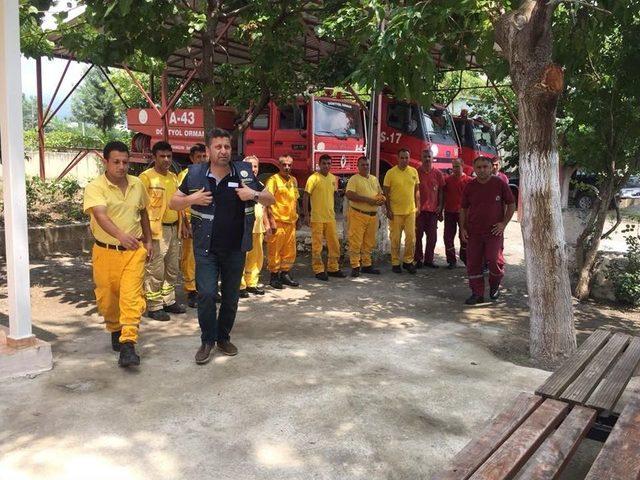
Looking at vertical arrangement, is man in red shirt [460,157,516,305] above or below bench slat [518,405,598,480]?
above

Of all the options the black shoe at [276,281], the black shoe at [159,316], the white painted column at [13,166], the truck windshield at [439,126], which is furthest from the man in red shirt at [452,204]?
the white painted column at [13,166]

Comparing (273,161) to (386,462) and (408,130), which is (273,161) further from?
(386,462)

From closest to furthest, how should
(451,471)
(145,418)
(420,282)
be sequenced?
1. (451,471)
2. (145,418)
3. (420,282)

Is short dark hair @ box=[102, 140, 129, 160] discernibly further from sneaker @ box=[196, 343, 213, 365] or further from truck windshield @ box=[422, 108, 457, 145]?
truck windshield @ box=[422, 108, 457, 145]

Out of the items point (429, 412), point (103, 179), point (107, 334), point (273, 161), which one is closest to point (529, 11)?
point (429, 412)

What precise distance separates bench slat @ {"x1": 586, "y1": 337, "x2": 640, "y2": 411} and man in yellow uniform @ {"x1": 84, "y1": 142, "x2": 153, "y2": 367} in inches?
111

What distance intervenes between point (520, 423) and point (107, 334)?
11.3 feet

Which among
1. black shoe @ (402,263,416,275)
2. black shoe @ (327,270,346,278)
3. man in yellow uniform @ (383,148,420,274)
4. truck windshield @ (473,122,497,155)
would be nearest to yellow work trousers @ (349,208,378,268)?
black shoe @ (327,270,346,278)

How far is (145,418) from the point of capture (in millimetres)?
3258

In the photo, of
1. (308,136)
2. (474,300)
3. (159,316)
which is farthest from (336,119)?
(159,316)

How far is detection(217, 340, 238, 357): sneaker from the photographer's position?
4.31 metres

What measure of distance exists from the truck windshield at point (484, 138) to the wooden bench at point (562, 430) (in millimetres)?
11208

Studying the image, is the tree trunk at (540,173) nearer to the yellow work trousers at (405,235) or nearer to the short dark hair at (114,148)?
the short dark hair at (114,148)

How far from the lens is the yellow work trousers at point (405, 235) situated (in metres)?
7.80
